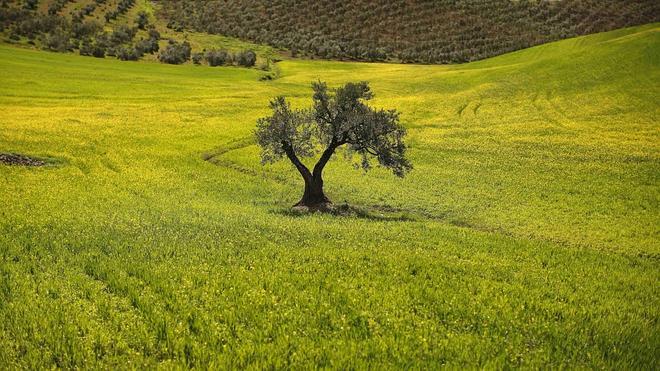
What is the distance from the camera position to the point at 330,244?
18797mm

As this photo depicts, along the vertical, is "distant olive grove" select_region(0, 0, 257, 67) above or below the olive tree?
above

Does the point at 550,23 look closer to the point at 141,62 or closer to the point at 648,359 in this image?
the point at 141,62

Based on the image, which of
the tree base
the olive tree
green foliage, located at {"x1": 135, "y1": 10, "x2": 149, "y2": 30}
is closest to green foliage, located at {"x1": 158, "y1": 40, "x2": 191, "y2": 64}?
green foliage, located at {"x1": 135, "y1": 10, "x2": 149, "y2": 30}

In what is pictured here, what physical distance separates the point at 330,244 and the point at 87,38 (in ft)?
452

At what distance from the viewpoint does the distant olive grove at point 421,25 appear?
6196 inches

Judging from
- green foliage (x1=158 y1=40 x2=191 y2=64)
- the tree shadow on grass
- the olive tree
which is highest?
green foliage (x1=158 y1=40 x2=191 y2=64)

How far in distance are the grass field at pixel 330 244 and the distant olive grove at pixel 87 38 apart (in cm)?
5464

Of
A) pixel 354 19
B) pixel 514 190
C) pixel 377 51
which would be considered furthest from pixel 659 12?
pixel 514 190

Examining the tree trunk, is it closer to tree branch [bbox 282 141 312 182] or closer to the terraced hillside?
tree branch [bbox 282 141 312 182]

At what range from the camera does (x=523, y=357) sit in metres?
9.55

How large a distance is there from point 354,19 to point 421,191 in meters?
164

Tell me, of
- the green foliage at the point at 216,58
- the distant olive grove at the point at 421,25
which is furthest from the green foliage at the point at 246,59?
the distant olive grove at the point at 421,25

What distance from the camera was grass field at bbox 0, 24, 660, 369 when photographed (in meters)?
9.80

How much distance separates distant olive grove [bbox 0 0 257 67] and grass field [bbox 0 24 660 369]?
54.6 m
